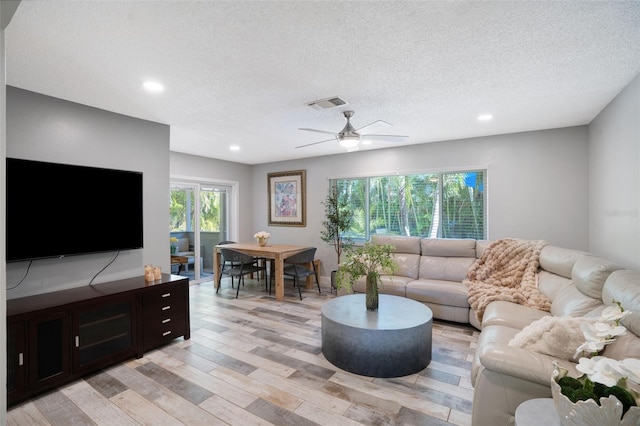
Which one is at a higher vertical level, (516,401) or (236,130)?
(236,130)

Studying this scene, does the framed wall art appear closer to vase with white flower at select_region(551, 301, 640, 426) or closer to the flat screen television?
the flat screen television

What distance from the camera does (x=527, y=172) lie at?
13.7 ft

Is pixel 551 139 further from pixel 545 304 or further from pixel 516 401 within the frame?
pixel 516 401

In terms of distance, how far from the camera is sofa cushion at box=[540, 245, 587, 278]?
2.88m

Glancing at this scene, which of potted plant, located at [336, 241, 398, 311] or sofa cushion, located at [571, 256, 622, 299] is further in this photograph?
potted plant, located at [336, 241, 398, 311]

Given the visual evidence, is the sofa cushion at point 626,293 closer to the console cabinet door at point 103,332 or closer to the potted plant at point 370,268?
the potted plant at point 370,268

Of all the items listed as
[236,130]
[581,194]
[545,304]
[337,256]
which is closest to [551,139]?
[581,194]

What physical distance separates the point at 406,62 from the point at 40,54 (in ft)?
8.21

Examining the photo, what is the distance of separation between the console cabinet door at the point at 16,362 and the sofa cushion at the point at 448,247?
442cm

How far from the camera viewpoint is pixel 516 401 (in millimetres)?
1620

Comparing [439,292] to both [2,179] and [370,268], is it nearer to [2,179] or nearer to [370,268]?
[370,268]

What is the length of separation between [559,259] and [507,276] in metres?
0.67

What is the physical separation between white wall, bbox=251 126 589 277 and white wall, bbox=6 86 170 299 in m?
3.45

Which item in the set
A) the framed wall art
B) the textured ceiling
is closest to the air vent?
the textured ceiling
